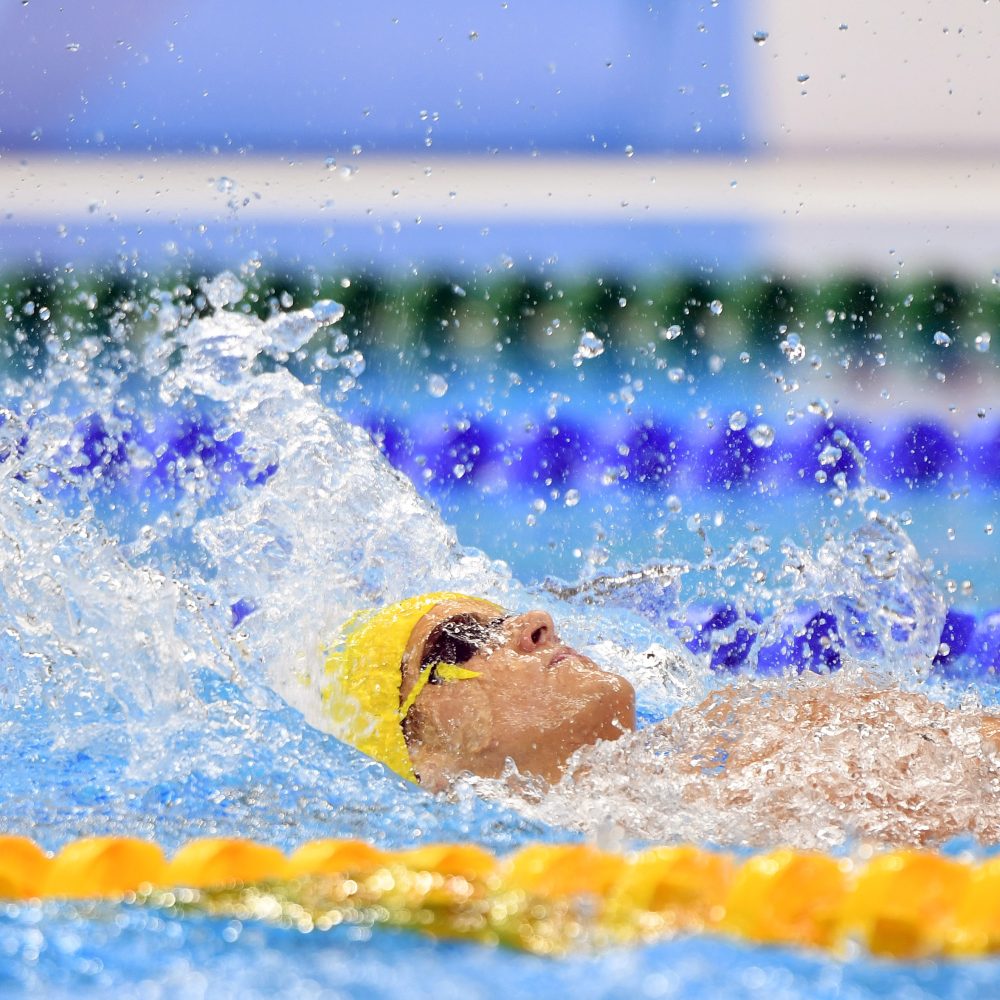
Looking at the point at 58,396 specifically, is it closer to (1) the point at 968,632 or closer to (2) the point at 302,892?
(1) the point at 968,632

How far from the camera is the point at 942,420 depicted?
5168 millimetres

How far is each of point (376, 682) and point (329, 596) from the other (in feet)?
1.48

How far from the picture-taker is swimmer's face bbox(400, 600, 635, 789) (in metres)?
1.67

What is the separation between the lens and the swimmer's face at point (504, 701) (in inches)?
65.9

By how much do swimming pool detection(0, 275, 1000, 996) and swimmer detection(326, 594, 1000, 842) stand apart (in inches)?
2.5

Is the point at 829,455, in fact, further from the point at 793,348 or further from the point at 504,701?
the point at 504,701

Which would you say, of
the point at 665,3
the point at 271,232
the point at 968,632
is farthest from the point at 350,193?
the point at 968,632

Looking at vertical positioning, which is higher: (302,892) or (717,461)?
(717,461)

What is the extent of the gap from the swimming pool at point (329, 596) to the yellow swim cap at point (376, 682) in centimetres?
4

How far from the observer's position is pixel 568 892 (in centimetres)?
104

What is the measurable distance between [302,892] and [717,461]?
411 cm

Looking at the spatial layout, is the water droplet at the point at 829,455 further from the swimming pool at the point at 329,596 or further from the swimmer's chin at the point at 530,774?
the swimmer's chin at the point at 530,774

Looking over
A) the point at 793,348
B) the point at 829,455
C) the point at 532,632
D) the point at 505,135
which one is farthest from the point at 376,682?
the point at 505,135

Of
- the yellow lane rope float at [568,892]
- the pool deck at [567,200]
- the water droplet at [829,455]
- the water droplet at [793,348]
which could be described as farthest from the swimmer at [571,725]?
the pool deck at [567,200]
